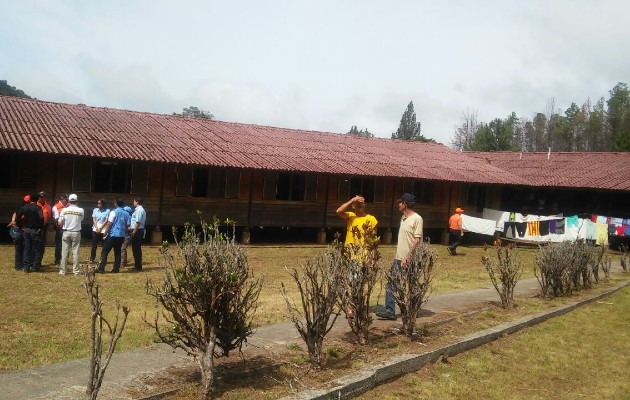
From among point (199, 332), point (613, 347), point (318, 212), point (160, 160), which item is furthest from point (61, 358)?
point (318, 212)

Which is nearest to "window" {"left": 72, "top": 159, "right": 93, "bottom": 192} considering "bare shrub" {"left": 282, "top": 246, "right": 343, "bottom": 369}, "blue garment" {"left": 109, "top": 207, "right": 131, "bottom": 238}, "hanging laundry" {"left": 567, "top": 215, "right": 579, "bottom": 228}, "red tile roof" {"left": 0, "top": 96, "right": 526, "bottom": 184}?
"red tile roof" {"left": 0, "top": 96, "right": 526, "bottom": 184}

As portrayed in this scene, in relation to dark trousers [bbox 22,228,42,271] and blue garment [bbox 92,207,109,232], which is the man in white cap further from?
blue garment [bbox 92,207,109,232]

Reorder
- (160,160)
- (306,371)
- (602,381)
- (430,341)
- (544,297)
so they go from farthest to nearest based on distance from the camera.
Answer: (160,160)
(544,297)
(430,341)
(602,381)
(306,371)

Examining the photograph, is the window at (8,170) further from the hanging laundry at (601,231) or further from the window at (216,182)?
the hanging laundry at (601,231)

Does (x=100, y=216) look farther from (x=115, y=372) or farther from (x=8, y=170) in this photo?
(x=115, y=372)

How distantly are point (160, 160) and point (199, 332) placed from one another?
12.7m

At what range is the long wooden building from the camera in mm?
16438

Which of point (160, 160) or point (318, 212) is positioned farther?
point (318, 212)

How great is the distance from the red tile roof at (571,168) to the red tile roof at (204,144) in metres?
2.37

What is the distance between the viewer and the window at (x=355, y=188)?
2183cm

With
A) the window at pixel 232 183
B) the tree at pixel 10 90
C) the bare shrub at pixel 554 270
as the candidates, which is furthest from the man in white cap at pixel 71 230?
the tree at pixel 10 90

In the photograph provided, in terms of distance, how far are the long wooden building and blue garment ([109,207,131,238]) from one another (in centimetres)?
457

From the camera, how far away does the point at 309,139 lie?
2409 cm

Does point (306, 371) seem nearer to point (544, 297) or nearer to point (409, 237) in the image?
point (409, 237)
